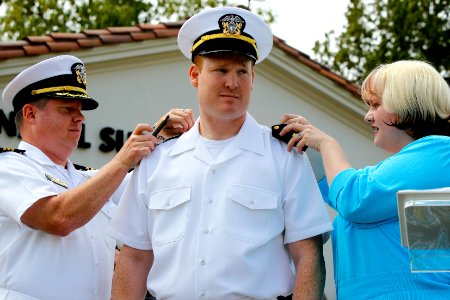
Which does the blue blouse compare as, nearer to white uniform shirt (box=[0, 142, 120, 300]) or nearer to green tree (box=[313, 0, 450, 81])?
white uniform shirt (box=[0, 142, 120, 300])

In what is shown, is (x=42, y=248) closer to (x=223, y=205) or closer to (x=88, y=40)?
(x=223, y=205)

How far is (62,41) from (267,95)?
380cm

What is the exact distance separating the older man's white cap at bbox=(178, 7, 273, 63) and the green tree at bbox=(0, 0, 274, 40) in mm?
27752

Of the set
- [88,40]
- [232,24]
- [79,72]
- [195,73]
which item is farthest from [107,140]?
[232,24]

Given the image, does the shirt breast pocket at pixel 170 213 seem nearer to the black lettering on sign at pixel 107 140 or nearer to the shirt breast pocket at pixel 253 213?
the shirt breast pocket at pixel 253 213

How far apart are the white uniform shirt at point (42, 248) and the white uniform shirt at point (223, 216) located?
388 millimetres

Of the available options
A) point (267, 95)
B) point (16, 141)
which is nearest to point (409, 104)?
point (16, 141)

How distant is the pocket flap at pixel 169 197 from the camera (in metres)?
3.68

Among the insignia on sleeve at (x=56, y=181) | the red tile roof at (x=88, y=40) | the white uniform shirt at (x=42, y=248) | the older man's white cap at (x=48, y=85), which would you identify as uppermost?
the red tile roof at (x=88, y=40)

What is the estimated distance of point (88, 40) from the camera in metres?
12.3

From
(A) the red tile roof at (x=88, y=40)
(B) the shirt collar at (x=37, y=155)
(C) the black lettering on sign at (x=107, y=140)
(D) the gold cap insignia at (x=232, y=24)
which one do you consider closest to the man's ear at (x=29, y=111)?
(B) the shirt collar at (x=37, y=155)

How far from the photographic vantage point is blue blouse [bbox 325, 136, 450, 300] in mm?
3453

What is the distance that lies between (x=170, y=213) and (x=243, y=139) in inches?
17.5

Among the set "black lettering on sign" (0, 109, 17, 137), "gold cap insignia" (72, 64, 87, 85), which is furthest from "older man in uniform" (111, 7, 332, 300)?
"black lettering on sign" (0, 109, 17, 137)
